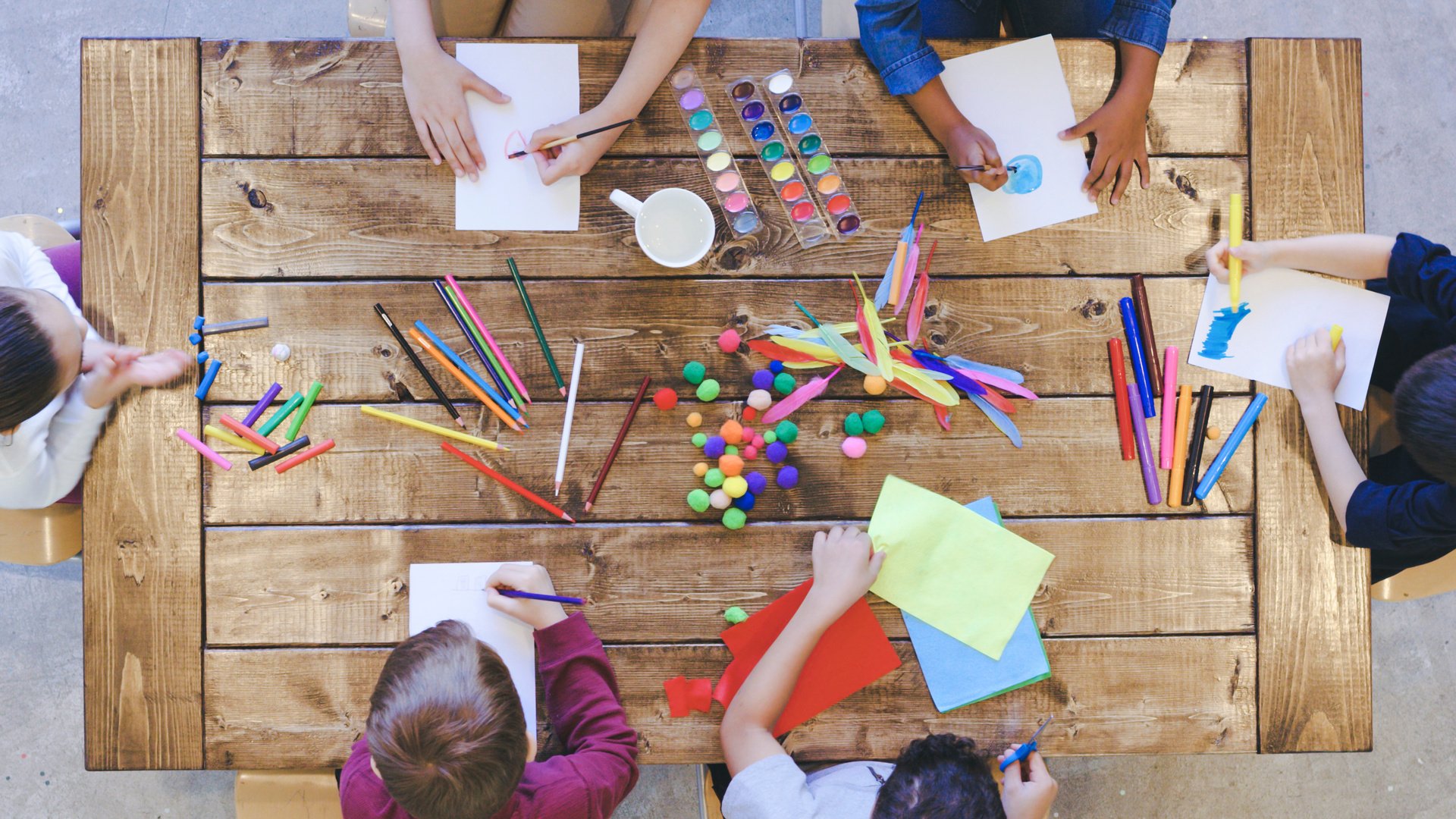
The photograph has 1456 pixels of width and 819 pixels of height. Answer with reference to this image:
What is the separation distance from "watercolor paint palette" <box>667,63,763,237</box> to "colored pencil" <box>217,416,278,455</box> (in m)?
0.77

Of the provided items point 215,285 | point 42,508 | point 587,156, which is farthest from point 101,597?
point 587,156

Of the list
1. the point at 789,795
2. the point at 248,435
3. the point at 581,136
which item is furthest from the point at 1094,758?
the point at 248,435

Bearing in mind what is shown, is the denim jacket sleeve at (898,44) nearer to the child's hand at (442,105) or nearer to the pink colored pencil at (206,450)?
the child's hand at (442,105)

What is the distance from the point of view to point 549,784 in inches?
48.2

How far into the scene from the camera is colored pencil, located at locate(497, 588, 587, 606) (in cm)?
125

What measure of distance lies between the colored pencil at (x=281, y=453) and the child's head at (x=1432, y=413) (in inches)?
63.8

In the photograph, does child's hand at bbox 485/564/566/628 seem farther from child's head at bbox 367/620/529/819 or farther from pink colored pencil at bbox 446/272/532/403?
pink colored pencil at bbox 446/272/532/403

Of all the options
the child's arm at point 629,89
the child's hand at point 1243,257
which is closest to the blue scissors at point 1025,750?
the child's hand at point 1243,257

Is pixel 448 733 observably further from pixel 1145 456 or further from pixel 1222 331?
pixel 1222 331

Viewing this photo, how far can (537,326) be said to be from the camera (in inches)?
51.8

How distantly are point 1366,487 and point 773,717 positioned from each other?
94 centimetres

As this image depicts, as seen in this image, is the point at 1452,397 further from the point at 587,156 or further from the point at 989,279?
the point at 587,156

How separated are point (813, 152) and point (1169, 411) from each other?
685 mm

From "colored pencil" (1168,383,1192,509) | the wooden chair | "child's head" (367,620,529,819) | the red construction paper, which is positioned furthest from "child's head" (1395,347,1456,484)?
the wooden chair
